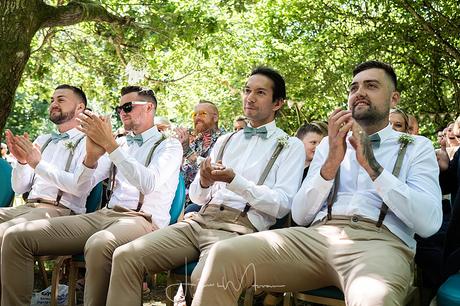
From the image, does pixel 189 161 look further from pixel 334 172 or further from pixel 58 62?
pixel 58 62

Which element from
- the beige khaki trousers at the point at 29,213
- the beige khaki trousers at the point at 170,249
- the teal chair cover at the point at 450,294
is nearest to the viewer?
the teal chair cover at the point at 450,294

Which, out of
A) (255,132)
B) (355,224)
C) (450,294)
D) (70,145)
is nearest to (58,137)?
(70,145)

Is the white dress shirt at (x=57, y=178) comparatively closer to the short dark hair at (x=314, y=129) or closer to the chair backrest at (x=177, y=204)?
the chair backrest at (x=177, y=204)

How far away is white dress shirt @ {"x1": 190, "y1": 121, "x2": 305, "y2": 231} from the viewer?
3631 millimetres

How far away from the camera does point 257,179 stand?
392cm

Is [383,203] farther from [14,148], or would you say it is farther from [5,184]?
[5,184]

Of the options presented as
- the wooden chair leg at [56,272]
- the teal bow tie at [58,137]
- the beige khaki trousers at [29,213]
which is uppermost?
the teal bow tie at [58,137]

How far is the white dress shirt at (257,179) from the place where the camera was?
143 inches

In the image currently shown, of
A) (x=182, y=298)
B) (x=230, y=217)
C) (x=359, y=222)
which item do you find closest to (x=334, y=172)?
(x=359, y=222)

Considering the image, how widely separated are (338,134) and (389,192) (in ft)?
1.48

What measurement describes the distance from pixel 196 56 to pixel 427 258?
44.1ft

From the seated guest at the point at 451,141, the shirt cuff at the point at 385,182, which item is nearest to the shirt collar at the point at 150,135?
the shirt cuff at the point at 385,182

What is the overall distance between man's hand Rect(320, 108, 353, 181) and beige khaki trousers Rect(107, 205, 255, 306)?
848 millimetres

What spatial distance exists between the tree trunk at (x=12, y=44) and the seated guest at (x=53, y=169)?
2.56ft
